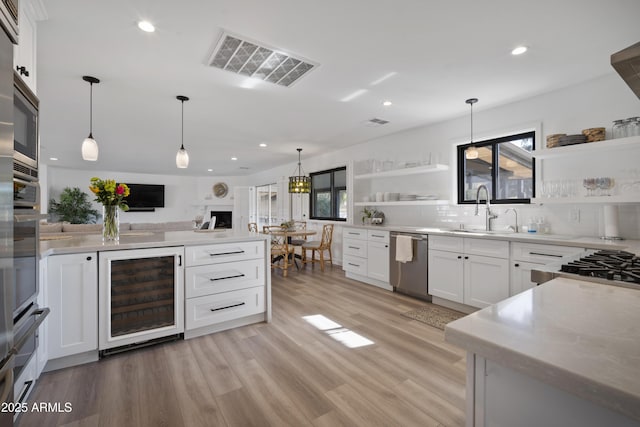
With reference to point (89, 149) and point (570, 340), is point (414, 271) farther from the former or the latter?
point (89, 149)

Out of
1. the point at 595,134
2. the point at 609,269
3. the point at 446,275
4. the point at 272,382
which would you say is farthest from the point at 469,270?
the point at 272,382

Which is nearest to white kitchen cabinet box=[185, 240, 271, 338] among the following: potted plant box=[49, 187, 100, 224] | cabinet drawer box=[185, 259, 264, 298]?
cabinet drawer box=[185, 259, 264, 298]

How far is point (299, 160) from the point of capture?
23.2 ft

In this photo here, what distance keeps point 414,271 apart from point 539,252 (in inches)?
55.6

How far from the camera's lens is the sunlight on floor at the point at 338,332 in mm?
2578

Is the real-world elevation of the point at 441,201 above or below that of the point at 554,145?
below

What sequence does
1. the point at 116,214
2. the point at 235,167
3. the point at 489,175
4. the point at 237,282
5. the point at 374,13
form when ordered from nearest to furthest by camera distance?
the point at 374,13 → the point at 116,214 → the point at 237,282 → the point at 489,175 → the point at 235,167

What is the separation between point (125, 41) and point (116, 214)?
1438 mm

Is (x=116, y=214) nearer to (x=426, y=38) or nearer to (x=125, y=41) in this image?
(x=125, y=41)

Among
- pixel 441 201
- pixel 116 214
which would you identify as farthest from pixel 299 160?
pixel 116 214

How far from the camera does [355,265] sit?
476 cm

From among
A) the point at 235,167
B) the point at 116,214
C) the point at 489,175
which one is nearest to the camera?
the point at 116,214

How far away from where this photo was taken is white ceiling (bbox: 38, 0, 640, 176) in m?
1.89

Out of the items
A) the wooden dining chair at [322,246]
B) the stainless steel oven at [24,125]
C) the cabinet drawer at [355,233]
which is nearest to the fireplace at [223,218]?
the wooden dining chair at [322,246]
